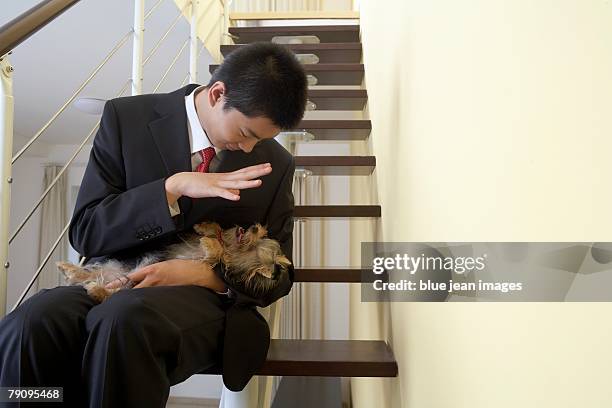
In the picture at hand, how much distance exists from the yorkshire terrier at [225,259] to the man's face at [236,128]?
221mm

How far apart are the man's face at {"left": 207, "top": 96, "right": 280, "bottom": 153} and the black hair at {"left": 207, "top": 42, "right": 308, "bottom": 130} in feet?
0.06

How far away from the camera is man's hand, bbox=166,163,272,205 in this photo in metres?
1.17

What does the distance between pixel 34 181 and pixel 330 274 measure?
18.0 feet

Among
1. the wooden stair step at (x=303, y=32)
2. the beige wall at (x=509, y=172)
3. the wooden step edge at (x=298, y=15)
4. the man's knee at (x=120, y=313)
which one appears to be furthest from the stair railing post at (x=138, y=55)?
the wooden step edge at (x=298, y=15)

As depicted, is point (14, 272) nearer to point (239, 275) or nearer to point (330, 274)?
point (330, 274)

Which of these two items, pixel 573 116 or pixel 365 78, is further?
pixel 365 78

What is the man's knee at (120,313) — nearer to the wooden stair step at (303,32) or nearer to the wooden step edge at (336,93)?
the wooden step edge at (336,93)

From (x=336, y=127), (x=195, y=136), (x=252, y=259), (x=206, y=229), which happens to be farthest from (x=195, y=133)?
(x=336, y=127)

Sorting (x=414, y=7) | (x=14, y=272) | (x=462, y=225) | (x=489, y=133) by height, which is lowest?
(x=14, y=272)

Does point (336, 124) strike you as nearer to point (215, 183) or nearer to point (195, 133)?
point (195, 133)

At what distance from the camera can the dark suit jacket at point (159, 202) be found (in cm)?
126

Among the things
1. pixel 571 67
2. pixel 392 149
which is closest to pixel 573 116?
pixel 571 67

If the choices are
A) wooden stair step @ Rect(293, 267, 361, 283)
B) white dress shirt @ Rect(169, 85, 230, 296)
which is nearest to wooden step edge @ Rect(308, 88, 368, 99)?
wooden stair step @ Rect(293, 267, 361, 283)

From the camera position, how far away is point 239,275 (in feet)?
4.36
